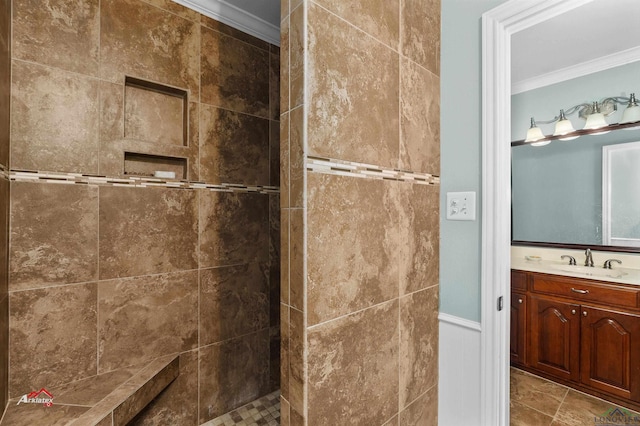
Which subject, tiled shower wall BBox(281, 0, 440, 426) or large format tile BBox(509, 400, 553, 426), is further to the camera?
large format tile BBox(509, 400, 553, 426)

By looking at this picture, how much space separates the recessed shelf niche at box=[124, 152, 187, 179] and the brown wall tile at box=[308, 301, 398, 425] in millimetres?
1303

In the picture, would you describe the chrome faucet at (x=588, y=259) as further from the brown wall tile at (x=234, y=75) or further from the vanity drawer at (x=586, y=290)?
the brown wall tile at (x=234, y=75)

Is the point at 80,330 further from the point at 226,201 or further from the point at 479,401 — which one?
the point at 479,401

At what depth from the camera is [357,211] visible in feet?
3.05

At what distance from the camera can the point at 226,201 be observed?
1.83 metres

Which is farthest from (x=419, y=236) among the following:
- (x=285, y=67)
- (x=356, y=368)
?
(x=285, y=67)

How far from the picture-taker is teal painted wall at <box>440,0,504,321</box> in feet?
3.90

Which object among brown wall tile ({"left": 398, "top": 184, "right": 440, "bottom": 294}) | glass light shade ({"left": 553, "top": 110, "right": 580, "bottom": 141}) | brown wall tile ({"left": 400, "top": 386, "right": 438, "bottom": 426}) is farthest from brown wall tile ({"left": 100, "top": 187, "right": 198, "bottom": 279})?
glass light shade ({"left": 553, "top": 110, "right": 580, "bottom": 141})

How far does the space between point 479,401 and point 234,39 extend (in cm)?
234

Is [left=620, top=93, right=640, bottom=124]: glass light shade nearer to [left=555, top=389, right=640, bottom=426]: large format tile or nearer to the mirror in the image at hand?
the mirror

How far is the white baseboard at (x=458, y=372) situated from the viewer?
1.19m

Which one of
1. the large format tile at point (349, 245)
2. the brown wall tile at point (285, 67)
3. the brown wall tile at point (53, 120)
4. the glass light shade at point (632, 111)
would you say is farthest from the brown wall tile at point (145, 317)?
the glass light shade at point (632, 111)

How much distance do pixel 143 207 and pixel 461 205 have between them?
5.18 feet

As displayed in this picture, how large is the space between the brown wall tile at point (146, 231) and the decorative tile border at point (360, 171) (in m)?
1.15
